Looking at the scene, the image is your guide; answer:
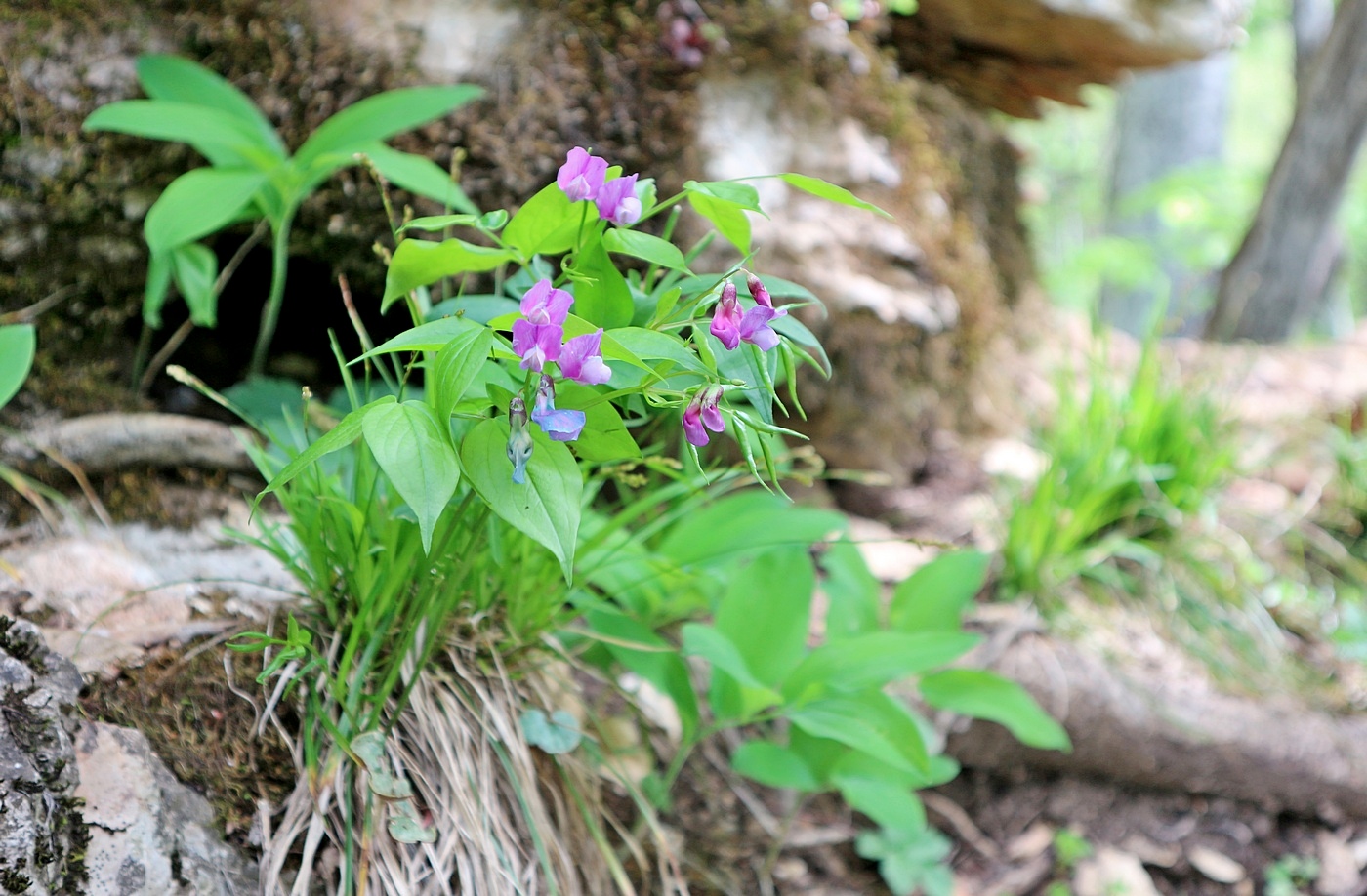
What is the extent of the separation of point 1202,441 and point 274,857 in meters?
2.14

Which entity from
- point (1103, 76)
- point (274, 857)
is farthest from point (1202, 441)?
point (274, 857)

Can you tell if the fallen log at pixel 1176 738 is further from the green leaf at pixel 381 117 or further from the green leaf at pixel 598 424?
the green leaf at pixel 381 117

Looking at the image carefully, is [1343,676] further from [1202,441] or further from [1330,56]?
[1330,56]

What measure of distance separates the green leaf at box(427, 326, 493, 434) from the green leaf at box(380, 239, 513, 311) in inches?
6.7

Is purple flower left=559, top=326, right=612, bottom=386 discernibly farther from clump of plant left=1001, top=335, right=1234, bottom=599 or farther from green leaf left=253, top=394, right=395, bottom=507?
clump of plant left=1001, top=335, right=1234, bottom=599

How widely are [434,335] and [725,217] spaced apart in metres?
0.31

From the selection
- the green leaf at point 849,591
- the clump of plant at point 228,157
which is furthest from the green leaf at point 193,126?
the green leaf at point 849,591

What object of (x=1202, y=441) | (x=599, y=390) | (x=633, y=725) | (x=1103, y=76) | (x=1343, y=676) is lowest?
(x=1343, y=676)

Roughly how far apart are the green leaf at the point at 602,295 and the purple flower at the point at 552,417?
0.16m

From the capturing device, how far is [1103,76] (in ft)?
8.21

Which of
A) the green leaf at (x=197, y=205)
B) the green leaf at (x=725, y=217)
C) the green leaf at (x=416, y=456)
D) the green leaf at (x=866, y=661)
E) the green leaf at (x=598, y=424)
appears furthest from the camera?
the green leaf at (x=197, y=205)

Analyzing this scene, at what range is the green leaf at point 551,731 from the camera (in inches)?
42.3

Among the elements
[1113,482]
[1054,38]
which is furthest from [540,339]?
[1054,38]

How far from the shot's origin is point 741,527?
127 centimetres
